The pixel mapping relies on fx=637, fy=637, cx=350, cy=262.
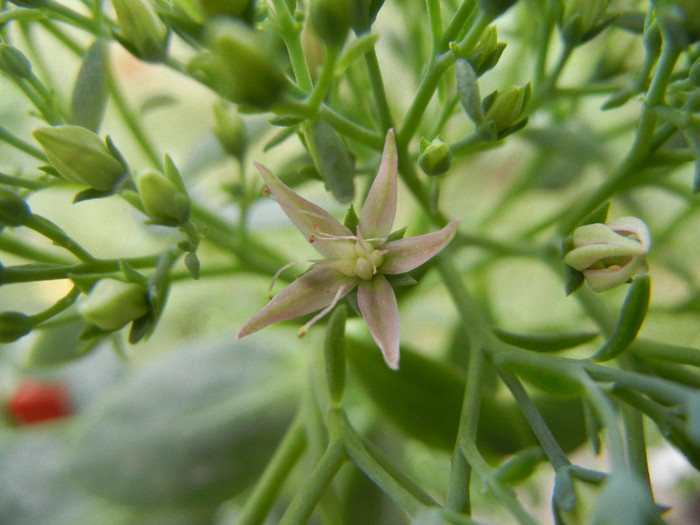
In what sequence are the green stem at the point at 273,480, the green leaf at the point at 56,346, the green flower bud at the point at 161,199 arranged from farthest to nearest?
the green leaf at the point at 56,346 → the green stem at the point at 273,480 → the green flower bud at the point at 161,199

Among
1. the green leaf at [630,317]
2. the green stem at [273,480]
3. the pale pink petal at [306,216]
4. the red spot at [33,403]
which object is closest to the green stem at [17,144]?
the pale pink petal at [306,216]

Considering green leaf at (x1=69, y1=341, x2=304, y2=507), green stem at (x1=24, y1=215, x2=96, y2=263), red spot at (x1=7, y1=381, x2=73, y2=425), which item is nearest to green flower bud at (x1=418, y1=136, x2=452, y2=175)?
green stem at (x1=24, y1=215, x2=96, y2=263)

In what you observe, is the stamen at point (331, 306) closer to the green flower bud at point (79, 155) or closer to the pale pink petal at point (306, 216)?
the pale pink petal at point (306, 216)

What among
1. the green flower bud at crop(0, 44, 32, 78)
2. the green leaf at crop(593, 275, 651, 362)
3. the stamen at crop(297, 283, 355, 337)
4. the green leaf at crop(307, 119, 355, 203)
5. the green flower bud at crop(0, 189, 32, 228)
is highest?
the green flower bud at crop(0, 44, 32, 78)

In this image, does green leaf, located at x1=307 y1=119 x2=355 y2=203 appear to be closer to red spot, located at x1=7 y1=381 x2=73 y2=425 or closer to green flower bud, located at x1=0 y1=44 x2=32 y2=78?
green flower bud, located at x1=0 y1=44 x2=32 y2=78

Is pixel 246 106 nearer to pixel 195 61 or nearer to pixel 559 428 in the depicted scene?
pixel 195 61

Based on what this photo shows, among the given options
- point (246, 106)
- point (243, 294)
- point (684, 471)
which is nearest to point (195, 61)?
point (246, 106)
